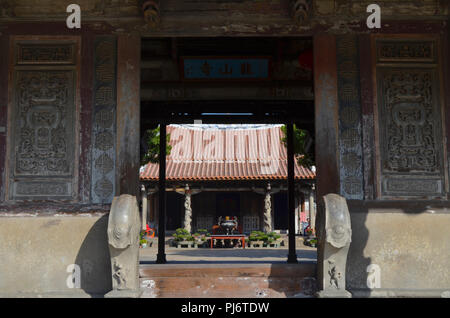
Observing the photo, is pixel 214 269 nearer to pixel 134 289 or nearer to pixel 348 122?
pixel 134 289

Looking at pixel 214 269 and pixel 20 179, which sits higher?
pixel 20 179

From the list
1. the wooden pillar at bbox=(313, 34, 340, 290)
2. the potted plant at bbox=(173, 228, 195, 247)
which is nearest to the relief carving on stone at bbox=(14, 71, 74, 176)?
the wooden pillar at bbox=(313, 34, 340, 290)

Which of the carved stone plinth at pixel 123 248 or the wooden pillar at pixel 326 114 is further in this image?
the wooden pillar at pixel 326 114

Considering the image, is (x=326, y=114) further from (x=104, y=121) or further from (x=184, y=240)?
(x=184, y=240)

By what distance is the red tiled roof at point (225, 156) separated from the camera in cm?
2322

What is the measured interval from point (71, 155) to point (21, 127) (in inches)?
28.6

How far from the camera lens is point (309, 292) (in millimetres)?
5410

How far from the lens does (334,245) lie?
487cm

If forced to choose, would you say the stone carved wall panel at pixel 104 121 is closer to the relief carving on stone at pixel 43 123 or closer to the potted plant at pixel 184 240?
the relief carving on stone at pixel 43 123

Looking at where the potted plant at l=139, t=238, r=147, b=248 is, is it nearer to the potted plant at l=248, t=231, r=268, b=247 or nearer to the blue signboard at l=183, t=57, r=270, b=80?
the potted plant at l=248, t=231, r=268, b=247

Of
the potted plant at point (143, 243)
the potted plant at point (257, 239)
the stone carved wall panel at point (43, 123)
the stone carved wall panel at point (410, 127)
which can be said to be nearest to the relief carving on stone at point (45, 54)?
the stone carved wall panel at point (43, 123)

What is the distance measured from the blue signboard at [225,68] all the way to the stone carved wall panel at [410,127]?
308 cm

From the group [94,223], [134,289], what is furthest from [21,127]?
[134,289]

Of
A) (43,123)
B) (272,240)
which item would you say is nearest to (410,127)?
(43,123)
